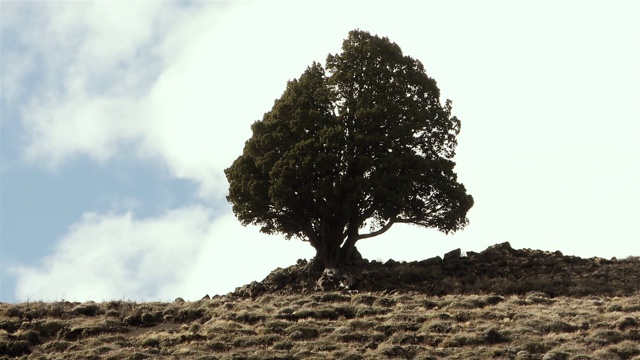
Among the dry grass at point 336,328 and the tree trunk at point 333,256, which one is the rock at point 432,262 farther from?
the dry grass at point 336,328

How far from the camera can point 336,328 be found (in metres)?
37.3

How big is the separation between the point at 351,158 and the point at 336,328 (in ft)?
43.1

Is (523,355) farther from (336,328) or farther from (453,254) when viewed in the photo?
(453,254)

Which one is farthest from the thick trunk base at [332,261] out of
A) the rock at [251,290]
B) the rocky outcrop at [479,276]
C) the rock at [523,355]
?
the rock at [523,355]

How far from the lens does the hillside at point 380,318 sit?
34.8m

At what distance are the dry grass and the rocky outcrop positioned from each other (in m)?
2.01

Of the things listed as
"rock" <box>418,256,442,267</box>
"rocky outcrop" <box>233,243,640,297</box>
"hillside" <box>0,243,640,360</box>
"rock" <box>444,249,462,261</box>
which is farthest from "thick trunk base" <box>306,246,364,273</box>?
"rock" <box>444,249,462,261</box>

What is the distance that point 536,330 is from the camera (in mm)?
36031

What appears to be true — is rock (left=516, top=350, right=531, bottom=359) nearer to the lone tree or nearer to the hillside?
the hillside

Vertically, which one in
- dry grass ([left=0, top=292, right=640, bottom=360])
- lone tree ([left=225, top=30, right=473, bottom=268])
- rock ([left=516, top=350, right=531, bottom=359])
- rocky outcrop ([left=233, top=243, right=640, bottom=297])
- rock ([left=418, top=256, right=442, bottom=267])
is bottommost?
rock ([left=516, top=350, right=531, bottom=359])

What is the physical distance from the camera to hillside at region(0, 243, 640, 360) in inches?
1372

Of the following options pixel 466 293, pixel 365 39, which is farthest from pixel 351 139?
pixel 466 293

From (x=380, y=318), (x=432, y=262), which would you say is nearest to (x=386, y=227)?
(x=432, y=262)

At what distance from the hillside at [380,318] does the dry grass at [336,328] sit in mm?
49
